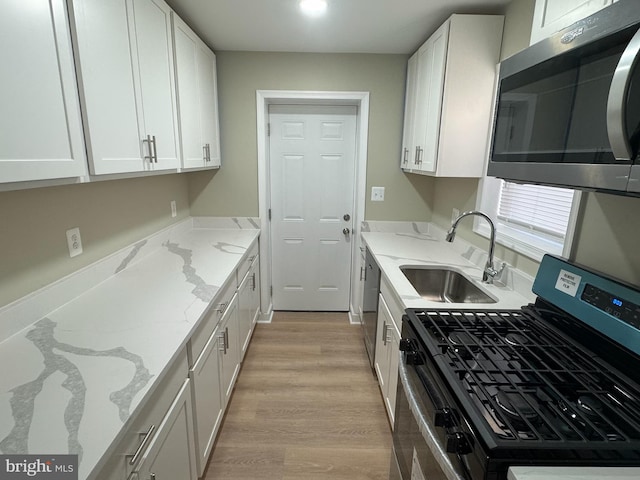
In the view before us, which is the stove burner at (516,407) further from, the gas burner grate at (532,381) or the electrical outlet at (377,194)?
the electrical outlet at (377,194)

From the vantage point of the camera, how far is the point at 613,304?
1006 mm

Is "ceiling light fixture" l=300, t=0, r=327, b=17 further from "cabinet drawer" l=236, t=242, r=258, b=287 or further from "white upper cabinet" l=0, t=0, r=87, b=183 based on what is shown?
"cabinet drawer" l=236, t=242, r=258, b=287

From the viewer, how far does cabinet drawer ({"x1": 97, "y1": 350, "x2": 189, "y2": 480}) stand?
84 centimetres

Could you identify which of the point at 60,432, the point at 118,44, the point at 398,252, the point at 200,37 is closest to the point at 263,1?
the point at 200,37

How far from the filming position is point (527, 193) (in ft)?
5.97

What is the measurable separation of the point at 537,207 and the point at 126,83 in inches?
81.7

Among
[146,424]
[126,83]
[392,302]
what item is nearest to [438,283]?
[392,302]

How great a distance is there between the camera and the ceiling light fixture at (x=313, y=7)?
1.91 m

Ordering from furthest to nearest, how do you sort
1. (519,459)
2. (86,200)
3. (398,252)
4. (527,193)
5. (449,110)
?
1. (398,252)
2. (449,110)
3. (527,193)
4. (86,200)
5. (519,459)

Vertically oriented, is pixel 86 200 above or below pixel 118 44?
below

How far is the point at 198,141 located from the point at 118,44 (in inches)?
38.7

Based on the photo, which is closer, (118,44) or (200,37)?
(118,44)

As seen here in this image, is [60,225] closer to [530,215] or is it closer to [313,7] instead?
[313,7]

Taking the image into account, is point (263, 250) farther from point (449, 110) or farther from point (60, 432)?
point (60, 432)
